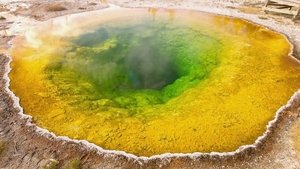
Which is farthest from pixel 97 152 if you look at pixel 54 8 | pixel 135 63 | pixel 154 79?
pixel 54 8

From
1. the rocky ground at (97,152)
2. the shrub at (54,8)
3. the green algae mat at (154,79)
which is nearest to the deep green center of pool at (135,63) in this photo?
the green algae mat at (154,79)

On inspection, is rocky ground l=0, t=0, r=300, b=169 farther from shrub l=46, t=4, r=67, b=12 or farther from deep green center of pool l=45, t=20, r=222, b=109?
shrub l=46, t=4, r=67, b=12

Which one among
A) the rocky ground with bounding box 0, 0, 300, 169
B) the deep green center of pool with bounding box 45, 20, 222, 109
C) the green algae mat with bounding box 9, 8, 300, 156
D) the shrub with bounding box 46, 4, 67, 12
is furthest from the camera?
the shrub with bounding box 46, 4, 67, 12

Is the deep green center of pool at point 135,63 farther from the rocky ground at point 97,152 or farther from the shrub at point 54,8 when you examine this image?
the shrub at point 54,8

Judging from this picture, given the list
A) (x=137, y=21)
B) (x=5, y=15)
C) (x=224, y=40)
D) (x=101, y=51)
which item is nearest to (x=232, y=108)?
(x=224, y=40)

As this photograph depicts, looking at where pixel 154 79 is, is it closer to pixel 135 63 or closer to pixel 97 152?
pixel 135 63

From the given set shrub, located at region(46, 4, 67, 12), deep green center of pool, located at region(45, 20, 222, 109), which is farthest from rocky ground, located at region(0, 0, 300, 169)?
shrub, located at region(46, 4, 67, 12)
